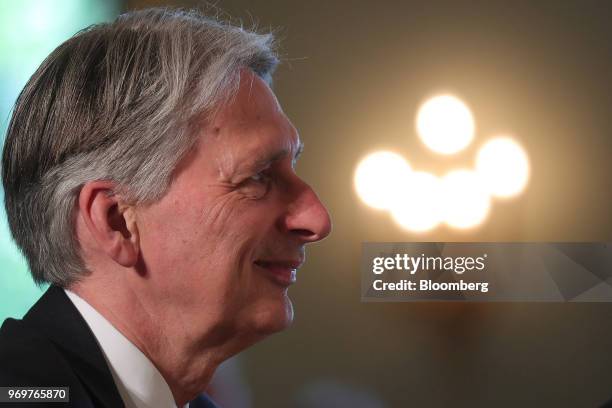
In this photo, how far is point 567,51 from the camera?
2154mm

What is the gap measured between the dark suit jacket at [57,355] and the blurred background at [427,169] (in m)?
1.40

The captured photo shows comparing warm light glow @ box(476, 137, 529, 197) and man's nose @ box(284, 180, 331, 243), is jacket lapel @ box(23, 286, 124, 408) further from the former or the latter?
warm light glow @ box(476, 137, 529, 197)

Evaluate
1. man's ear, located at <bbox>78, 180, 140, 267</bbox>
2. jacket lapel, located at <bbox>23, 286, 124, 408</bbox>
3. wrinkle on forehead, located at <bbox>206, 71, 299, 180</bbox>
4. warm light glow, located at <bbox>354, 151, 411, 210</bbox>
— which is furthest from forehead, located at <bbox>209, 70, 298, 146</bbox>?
warm light glow, located at <bbox>354, 151, 411, 210</bbox>

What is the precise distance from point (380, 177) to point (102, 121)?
150 cm

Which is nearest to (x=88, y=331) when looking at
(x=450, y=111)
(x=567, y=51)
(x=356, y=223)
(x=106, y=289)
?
(x=106, y=289)

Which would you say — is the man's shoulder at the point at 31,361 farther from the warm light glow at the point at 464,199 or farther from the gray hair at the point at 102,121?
the warm light glow at the point at 464,199

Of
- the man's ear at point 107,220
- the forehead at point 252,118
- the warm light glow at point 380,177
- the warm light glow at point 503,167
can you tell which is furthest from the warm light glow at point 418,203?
the man's ear at point 107,220

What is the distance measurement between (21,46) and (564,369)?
163 cm

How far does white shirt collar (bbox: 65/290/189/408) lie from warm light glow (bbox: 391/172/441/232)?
146 cm

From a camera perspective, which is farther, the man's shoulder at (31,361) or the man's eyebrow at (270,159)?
the man's eyebrow at (270,159)

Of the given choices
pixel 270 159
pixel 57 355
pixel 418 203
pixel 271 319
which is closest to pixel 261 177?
pixel 270 159

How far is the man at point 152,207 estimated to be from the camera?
0.77 meters

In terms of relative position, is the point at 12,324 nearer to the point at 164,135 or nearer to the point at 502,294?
the point at 164,135

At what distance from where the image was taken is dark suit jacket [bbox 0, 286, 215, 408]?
68 cm
